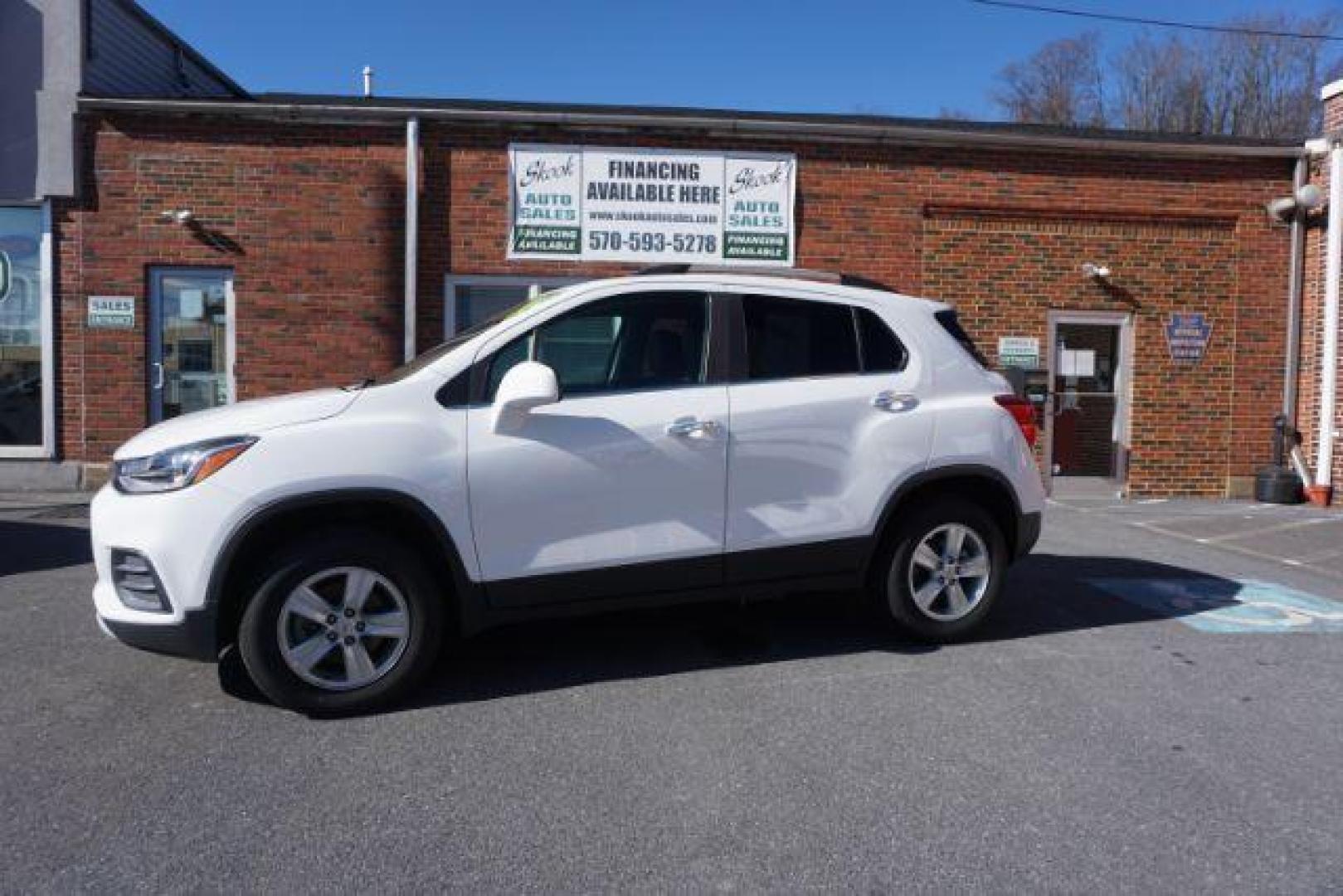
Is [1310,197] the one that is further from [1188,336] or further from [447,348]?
[447,348]

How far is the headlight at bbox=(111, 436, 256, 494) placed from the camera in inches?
157

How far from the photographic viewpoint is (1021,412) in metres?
5.37

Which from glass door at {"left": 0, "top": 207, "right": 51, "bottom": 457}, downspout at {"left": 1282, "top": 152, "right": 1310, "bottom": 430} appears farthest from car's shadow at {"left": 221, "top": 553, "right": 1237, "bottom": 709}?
glass door at {"left": 0, "top": 207, "right": 51, "bottom": 457}

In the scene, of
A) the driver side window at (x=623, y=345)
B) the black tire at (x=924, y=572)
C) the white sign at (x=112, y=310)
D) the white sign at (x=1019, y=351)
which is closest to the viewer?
the driver side window at (x=623, y=345)

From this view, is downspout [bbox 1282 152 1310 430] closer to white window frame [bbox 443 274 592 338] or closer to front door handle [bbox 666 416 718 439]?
white window frame [bbox 443 274 592 338]

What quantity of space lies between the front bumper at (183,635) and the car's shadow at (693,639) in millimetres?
483

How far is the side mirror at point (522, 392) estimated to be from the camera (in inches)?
162

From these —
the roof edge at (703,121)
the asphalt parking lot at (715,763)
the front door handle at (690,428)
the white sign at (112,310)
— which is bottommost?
the asphalt parking lot at (715,763)

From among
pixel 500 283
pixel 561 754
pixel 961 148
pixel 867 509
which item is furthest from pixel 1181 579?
pixel 500 283

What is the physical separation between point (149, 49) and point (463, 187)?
5.26m

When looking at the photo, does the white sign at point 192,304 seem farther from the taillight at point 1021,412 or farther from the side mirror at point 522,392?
the taillight at point 1021,412

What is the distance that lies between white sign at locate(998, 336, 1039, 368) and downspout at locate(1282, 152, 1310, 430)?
2.86 meters

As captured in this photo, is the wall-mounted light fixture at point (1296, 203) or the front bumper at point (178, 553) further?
the wall-mounted light fixture at point (1296, 203)

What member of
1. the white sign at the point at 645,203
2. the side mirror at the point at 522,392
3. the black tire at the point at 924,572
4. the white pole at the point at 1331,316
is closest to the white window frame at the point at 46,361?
the white sign at the point at 645,203
